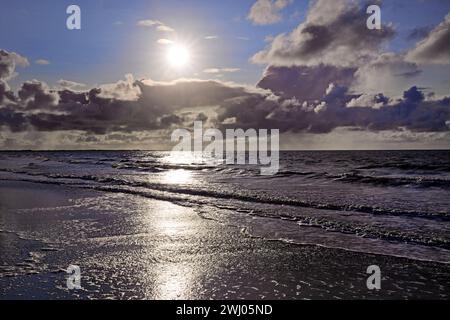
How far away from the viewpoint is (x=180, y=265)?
776 cm

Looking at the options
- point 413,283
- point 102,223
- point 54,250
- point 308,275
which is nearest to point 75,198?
point 102,223

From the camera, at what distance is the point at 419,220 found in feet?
43.7

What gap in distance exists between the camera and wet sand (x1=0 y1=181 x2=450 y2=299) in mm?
→ 6309

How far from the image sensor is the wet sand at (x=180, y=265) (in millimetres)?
6309

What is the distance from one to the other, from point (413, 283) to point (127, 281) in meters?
5.17

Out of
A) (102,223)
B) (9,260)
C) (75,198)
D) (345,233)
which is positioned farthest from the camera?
(75,198)
